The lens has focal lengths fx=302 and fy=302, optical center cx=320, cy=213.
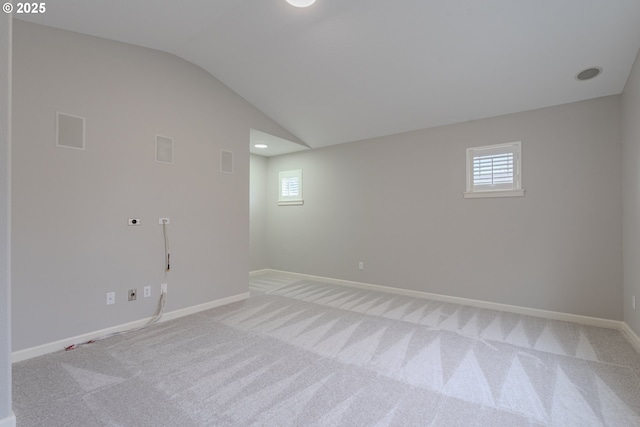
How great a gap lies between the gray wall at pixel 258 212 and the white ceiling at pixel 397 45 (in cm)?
217

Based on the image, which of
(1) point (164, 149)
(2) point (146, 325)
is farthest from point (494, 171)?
(2) point (146, 325)

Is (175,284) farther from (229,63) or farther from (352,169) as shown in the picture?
(352,169)

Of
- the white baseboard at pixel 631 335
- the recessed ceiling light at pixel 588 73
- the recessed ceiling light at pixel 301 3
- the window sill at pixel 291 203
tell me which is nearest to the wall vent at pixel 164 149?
the recessed ceiling light at pixel 301 3

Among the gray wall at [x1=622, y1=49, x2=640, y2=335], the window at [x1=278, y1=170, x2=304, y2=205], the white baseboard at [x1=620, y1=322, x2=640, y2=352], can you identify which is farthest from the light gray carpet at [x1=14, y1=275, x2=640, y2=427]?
the window at [x1=278, y1=170, x2=304, y2=205]

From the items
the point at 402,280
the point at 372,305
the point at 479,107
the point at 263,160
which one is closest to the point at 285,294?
the point at 372,305

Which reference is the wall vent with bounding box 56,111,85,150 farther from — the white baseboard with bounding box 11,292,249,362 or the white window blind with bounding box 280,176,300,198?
the white window blind with bounding box 280,176,300,198

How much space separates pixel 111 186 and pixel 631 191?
497cm

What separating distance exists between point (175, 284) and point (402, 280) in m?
3.13

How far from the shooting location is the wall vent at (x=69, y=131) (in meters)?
2.69

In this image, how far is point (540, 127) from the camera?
3.52m

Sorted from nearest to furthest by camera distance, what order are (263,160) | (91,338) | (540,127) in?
1. (91,338)
2. (540,127)
3. (263,160)

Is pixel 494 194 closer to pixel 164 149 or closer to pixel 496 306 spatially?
pixel 496 306

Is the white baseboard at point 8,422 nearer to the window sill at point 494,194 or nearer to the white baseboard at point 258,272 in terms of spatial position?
the white baseboard at point 258,272

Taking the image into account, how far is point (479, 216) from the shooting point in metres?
3.90
